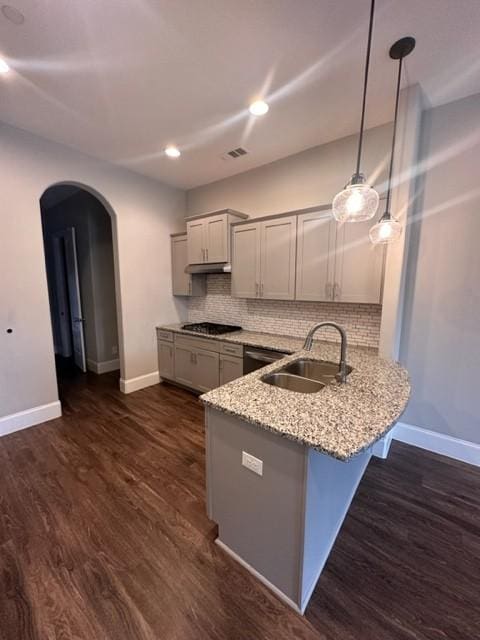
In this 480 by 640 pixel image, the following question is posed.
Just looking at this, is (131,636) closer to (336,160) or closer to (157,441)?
(157,441)

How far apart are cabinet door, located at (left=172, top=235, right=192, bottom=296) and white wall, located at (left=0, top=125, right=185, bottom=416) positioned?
15.4 inches

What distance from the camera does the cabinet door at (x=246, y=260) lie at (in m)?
3.23

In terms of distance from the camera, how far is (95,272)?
14.6 feet

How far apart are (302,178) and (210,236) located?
1.34 metres

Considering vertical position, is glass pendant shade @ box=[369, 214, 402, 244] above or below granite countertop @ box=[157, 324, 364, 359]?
above

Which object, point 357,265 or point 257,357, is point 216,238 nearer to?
point 257,357

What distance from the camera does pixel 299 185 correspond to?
316 cm

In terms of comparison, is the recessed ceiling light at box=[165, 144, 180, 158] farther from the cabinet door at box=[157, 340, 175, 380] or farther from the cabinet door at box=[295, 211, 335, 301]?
the cabinet door at box=[157, 340, 175, 380]

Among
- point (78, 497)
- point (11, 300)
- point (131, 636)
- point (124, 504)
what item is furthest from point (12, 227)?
point (131, 636)

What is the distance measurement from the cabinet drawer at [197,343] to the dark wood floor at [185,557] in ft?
3.95

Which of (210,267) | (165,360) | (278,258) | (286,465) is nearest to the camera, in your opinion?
(286,465)

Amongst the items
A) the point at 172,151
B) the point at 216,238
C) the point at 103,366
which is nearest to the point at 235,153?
the point at 172,151

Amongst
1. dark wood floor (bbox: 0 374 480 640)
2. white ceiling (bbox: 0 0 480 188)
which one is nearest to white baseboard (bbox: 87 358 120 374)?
dark wood floor (bbox: 0 374 480 640)

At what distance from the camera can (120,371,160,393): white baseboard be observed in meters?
3.81
